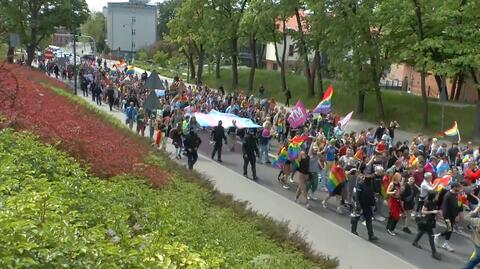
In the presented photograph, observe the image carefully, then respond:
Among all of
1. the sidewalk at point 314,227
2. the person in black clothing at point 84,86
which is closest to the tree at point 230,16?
the person in black clothing at point 84,86

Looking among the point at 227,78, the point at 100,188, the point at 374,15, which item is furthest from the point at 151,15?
the point at 100,188

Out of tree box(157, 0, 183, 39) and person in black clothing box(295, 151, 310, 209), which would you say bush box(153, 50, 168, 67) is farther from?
person in black clothing box(295, 151, 310, 209)

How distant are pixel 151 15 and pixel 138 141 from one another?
388 feet

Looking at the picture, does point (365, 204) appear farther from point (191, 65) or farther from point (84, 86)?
point (191, 65)

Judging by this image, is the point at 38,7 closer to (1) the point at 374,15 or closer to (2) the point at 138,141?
(1) the point at 374,15

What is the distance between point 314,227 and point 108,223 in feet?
26.7

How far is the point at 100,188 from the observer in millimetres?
8102

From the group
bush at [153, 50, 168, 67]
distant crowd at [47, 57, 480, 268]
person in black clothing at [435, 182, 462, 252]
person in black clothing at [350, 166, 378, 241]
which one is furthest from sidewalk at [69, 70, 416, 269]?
bush at [153, 50, 168, 67]

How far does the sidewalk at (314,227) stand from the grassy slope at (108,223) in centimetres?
276

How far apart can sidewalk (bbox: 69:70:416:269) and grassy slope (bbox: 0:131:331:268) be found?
A: 109 inches

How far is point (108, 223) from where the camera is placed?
21.0ft

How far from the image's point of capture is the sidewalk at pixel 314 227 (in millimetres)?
11859

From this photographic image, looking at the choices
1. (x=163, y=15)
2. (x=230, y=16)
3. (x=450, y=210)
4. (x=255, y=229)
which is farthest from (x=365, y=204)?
(x=163, y=15)

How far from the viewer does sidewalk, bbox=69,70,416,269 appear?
11859 mm
